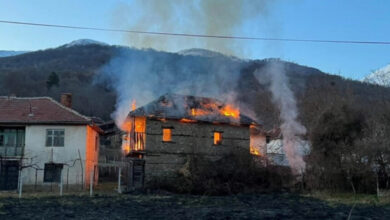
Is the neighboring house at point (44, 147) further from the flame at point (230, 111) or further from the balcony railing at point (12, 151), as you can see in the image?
the flame at point (230, 111)

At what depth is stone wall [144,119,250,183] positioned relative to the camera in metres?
35.8

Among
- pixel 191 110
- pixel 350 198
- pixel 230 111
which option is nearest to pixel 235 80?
pixel 230 111

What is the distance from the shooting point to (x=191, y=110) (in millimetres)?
38156

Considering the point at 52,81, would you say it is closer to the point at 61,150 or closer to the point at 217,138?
the point at 61,150

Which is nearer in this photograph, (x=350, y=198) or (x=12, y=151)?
(x=350, y=198)

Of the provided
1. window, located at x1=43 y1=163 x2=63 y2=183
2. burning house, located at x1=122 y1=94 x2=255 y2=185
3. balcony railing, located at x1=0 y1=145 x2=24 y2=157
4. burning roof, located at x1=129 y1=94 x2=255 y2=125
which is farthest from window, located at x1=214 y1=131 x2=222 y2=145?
balcony railing, located at x1=0 y1=145 x2=24 y2=157

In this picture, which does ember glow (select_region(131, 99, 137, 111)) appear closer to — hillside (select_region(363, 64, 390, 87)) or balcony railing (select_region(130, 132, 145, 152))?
balcony railing (select_region(130, 132, 145, 152))

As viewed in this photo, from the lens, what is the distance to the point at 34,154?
3728 centimetres

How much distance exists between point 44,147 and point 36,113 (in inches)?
123

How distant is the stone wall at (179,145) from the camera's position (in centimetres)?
3581

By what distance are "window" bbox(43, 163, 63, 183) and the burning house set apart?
5.98 m

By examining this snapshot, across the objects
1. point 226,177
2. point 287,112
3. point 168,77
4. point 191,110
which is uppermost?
point 168,77

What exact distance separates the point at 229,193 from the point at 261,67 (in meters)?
13.4

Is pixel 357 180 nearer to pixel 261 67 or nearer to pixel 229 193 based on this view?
pixel 229 193
